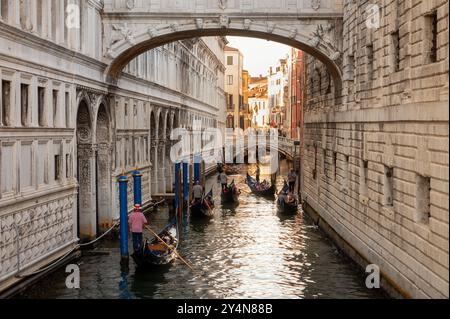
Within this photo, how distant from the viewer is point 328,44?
1630 centimetres

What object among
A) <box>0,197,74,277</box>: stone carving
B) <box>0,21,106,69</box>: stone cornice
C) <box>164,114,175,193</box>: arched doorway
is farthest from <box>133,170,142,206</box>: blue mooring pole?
<box>164,114,175,193</box>: arched doorway

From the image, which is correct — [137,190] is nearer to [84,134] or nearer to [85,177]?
[85,177]

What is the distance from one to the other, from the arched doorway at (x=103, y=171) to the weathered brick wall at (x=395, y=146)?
17.0 feet

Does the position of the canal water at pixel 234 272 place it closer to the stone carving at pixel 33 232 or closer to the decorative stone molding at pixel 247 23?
the stone carving at pixel 33 232

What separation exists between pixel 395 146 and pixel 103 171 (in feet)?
26.2

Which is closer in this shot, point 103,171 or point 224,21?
point 224,21

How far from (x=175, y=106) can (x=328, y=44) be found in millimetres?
12090

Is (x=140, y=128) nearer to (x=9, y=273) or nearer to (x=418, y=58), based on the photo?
(x=9, y=273)

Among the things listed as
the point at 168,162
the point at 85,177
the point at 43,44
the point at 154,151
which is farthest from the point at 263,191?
the point at 43,44

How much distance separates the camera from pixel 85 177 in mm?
15688

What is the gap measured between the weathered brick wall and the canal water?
706mm

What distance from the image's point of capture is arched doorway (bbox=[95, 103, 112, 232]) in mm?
16953

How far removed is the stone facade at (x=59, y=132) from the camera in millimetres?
10906

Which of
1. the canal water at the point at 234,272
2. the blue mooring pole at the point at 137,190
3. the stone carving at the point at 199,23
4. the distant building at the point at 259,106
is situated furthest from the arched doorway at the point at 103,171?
the distant building at the point at 259,106
